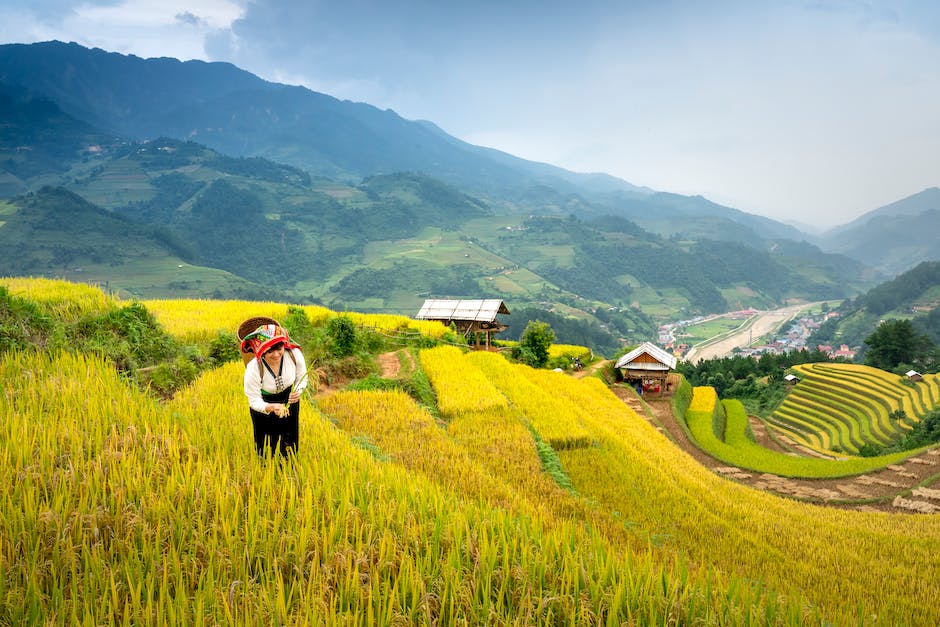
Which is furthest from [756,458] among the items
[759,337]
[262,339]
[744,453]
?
[759,337]

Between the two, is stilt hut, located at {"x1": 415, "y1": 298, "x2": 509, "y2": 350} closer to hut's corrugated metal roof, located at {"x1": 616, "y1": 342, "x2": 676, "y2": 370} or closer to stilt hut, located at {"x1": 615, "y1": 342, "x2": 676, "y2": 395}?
hut's corrugated metal roof, located at {"x1": 616, "y1": 342, "x2": 676, "y2": 370}

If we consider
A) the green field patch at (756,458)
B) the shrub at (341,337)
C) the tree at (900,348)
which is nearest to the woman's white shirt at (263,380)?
the shrub at (341,337)

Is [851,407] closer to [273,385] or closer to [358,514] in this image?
[358,514]

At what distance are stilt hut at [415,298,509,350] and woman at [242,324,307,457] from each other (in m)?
23.2

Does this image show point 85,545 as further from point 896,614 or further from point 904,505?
point 904,505

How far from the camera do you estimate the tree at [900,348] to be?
5169cm

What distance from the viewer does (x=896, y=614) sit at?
4375mm

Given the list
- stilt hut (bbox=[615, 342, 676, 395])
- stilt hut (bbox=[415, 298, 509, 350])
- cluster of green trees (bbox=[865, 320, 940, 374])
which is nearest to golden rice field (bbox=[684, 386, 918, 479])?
stilt hut (bbox=[615, 342, 676, 395])

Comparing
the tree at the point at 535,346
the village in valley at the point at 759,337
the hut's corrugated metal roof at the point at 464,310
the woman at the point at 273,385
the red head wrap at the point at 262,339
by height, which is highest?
the hut's corrugated metal roof at the point at 464,310

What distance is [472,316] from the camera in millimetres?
27562

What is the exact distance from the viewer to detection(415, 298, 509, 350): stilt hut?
90.1ft

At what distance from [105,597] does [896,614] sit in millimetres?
6682

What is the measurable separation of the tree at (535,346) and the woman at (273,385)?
2382 centimetres

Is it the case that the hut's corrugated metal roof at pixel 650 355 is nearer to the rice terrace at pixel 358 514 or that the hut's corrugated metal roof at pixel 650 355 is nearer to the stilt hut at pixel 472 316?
the stilt hut at pixel 472 316
